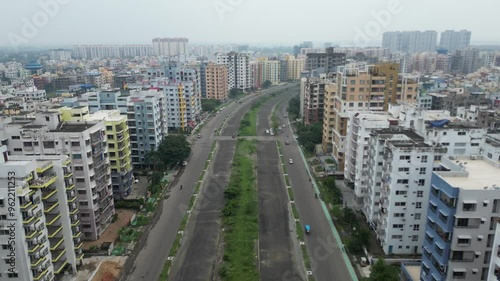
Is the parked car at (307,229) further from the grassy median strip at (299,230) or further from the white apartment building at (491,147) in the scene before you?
the white apartment building at (491,147)

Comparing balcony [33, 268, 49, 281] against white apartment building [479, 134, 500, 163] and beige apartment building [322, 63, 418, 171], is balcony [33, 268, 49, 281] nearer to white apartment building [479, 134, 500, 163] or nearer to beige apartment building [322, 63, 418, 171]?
white apartment building [479, 134, 500, 163]

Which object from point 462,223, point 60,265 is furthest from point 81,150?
point 462,223

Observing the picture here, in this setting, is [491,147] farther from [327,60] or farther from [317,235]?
[327,60]

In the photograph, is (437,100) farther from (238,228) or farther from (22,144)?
(22,144)

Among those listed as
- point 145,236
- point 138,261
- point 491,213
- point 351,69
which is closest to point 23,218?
point 138,261

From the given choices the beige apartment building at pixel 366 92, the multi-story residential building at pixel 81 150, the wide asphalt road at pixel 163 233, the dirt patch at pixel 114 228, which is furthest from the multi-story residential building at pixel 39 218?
the beige apartment building at pixel 366 92

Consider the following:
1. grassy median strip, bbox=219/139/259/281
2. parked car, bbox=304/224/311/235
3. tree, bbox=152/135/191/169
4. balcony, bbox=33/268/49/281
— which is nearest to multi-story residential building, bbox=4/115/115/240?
balcony, bbox=33/268/49/281
